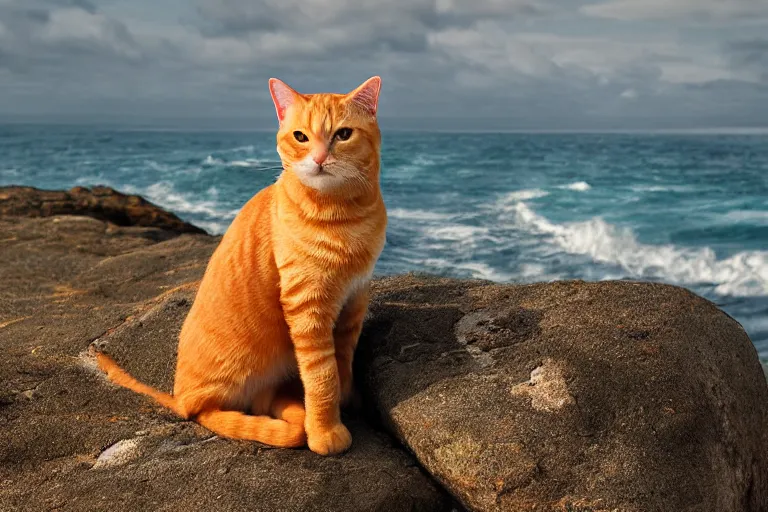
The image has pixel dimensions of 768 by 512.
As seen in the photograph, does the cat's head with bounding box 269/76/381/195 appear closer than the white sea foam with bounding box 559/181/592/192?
Yes

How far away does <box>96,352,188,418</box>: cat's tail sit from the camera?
3268 millimetres

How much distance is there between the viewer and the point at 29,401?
3430 mm

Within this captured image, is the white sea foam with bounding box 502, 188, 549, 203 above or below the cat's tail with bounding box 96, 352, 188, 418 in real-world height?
below

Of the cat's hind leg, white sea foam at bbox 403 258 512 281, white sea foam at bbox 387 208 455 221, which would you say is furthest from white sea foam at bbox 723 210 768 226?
the cat's hind leg

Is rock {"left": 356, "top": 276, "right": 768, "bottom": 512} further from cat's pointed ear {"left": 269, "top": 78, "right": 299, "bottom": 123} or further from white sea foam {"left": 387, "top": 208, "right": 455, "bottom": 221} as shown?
white sea foam {"left": 387, "top": 208, "right": 455, "bottom": 221}

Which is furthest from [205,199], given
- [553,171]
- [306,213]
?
[306,213]

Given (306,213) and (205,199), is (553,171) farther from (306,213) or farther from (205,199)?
(306,213)

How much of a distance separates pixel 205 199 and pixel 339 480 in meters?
14.2

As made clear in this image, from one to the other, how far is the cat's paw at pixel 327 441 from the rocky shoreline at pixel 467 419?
0.04m

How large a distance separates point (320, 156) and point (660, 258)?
9.64 metres

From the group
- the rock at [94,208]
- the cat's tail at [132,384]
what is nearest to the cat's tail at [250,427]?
the cat's tail at [132,384]

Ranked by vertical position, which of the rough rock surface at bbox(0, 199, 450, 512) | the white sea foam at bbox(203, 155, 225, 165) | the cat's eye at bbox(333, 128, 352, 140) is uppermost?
the cat's eye at bbox(333, 128, 352, 140)

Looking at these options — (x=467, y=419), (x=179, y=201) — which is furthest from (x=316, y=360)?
(x=179, y=201)

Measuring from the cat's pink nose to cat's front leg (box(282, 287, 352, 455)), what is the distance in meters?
0.57
